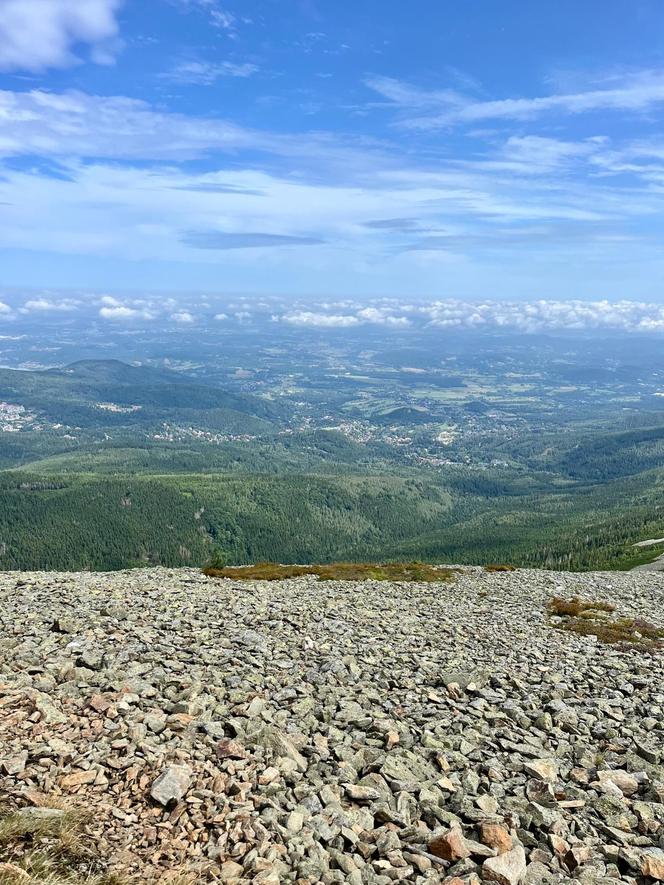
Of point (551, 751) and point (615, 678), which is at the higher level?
point (551, 751)

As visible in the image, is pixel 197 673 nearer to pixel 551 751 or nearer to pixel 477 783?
pixel 477 783

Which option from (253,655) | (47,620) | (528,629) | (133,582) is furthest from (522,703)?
(133,582)

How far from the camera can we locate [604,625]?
3428cm

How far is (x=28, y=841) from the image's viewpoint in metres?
8.63

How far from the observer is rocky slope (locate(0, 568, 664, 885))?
31.9 feet

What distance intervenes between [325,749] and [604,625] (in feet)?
88.8

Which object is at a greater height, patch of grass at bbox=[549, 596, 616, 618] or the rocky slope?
the rocky slope

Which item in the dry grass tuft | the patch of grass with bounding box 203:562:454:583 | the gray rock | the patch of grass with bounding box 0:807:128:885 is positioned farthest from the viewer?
the patch of grass with bounding box 203:562:454:583

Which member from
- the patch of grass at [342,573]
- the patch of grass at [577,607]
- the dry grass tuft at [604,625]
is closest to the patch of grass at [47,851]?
the dry grass tuft at [604,625]

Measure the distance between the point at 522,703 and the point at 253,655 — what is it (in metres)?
9.28

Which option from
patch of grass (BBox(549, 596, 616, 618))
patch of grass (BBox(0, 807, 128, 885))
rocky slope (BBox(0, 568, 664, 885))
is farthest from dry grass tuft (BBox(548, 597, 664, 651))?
patch of grass (BBox(0, 807, 128, 885))

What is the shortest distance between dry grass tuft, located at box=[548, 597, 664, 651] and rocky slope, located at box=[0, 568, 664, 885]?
3.61 m

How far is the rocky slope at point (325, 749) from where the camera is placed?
31.9ft

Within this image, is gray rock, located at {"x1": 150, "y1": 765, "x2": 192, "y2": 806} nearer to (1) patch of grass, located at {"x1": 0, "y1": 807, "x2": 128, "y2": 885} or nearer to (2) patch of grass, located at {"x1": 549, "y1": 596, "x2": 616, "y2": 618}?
(1) patch of grass, located at {"x1": 0, "y1": 807, "x2": 128, "y2": 885}
